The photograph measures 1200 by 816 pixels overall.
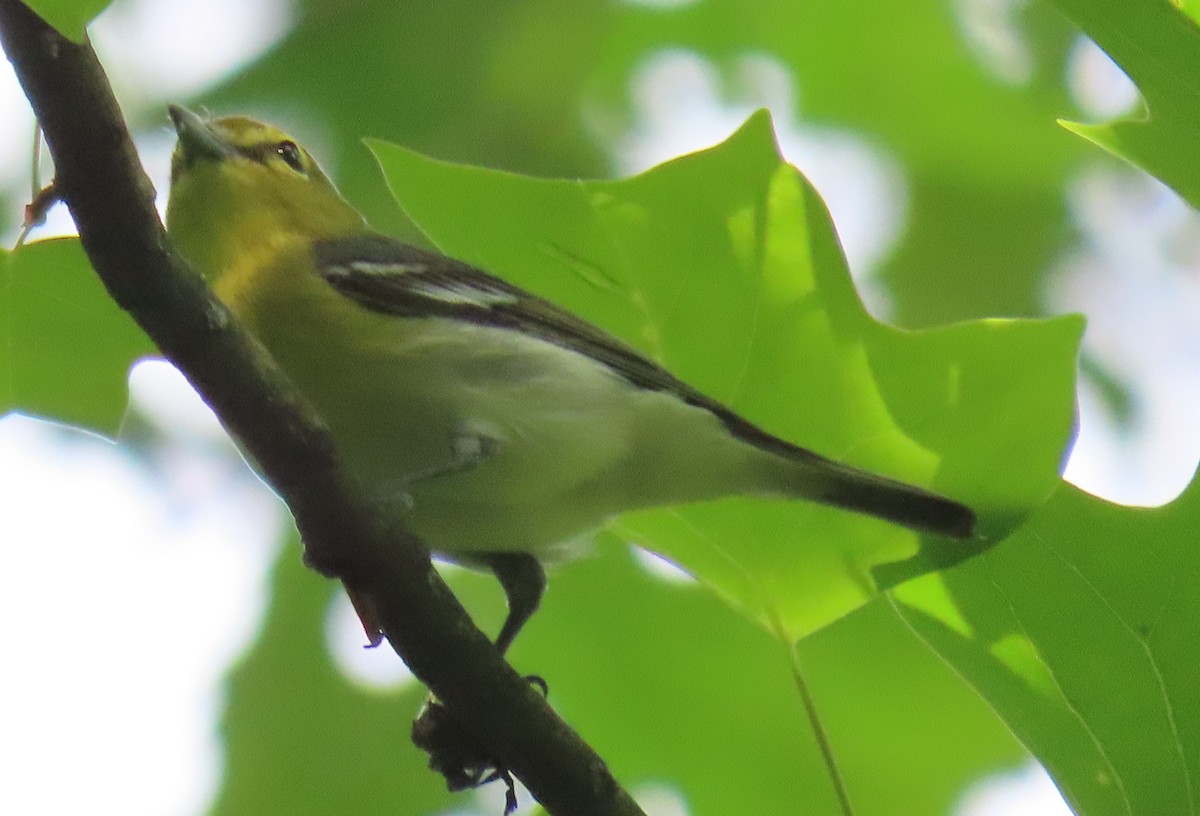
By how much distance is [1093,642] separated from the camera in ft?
7.97

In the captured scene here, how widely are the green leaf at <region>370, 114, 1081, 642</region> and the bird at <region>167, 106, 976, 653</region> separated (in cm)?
11

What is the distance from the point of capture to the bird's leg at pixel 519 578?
3357mm

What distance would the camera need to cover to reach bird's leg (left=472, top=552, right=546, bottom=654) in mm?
3357

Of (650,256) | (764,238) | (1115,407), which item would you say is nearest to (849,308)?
(764,238)

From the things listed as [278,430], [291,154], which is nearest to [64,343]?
[278,430]

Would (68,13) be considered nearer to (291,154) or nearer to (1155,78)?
(1155,78)

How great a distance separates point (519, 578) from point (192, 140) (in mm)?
1345

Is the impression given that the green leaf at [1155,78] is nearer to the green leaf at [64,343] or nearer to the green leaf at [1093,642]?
the green leaf at [1093,642]

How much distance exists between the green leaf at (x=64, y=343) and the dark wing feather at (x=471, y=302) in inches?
22.9

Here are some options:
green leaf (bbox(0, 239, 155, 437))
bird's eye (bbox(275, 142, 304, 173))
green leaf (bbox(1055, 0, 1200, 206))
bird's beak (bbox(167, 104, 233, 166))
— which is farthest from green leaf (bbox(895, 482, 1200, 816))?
bird's eye (bbox(275, 142, 304, 173))

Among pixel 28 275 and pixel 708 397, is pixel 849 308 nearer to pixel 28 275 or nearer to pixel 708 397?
pixel 708 397

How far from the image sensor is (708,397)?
9.66 ft

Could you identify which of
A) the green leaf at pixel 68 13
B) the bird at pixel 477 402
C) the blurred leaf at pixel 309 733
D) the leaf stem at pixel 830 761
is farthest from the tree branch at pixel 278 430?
the blurred leaf at pixel 309 733

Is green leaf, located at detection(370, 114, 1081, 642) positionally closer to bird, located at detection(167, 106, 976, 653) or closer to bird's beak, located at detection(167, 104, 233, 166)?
bird, located at detection(167, 106, 976, 653)
